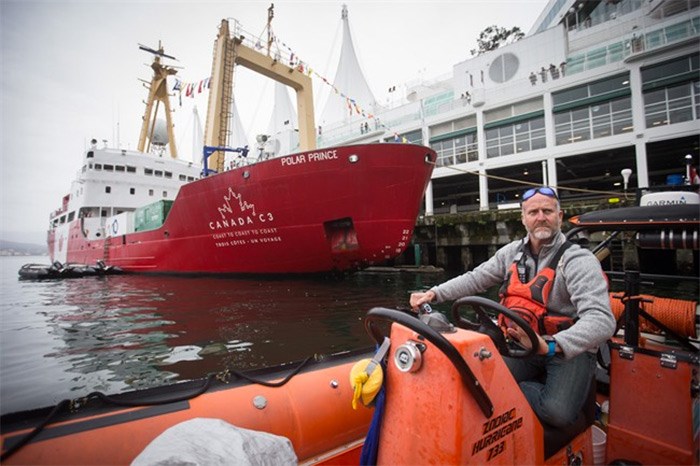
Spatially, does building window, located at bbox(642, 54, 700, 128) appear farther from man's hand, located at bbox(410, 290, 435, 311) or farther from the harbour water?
man's hand, located at bbox(410, 290, 435, 311)

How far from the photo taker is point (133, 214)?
602 inches

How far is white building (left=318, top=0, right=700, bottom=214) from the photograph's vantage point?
1709cm

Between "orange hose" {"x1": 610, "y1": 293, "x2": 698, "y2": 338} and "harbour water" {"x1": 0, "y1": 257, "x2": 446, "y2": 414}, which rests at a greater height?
"orange hose" {"x1": 610, "y1": 293, "x2": 698, "y2": 338}

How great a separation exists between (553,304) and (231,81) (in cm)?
1452

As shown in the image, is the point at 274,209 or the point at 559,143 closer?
the point at 274,209

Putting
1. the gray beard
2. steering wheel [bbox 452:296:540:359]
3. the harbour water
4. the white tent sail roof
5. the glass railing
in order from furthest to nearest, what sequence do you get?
the white tent sail roof < the glass railing < the harbour water < the gray beard < steering wheel [bbox 452:296:540:359]

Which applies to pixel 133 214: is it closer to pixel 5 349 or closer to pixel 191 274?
pixel 191 274

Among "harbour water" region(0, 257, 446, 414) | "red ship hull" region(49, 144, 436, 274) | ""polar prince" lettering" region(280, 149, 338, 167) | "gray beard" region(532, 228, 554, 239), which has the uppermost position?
""polar prince" lettering" region(280, 149, 338, 167)

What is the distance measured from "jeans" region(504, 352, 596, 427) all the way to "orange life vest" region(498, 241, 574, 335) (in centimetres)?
17

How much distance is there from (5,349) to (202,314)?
2643mm

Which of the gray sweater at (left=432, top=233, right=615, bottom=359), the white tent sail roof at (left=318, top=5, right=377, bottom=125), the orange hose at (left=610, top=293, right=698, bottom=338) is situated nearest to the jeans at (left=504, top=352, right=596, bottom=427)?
the gray sweater at (left=432, top=233, right=615, bottom=359)

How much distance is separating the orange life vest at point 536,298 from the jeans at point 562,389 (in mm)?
173

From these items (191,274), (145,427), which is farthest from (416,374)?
(191,274)

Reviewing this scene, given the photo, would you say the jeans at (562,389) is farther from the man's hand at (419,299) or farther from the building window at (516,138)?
the building window at (516,138)
